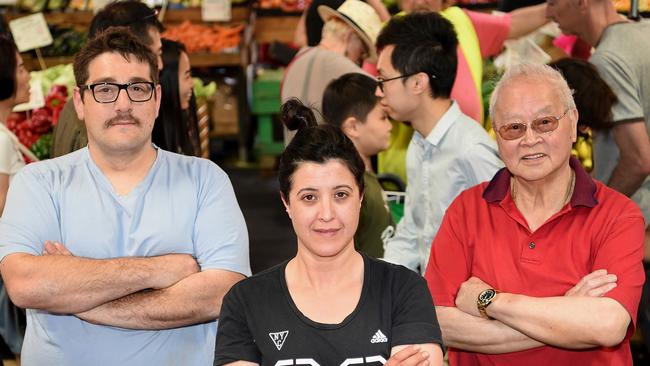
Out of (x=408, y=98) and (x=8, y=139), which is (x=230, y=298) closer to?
(x=408, y=98)

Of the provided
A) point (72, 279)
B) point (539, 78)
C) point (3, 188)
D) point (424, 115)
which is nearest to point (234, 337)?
point (72, 279)

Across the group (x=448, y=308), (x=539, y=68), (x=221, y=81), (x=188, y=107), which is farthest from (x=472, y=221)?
(x=221, y=81)

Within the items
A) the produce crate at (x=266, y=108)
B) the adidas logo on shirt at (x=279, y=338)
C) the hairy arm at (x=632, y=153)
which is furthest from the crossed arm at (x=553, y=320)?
the produce crate at (x=266, y=108)

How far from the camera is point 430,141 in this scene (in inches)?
139

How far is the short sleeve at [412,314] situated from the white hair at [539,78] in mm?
769

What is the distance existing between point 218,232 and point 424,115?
1.14 metres

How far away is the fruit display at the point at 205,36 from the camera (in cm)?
880

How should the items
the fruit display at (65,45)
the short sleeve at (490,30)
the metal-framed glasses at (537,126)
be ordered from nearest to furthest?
the metal-framed glasses at (537,126) < the short sleeve at (490,30) < the fruit display at (65,45)

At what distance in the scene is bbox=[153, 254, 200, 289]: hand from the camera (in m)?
2.75

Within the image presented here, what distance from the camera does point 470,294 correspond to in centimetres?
277

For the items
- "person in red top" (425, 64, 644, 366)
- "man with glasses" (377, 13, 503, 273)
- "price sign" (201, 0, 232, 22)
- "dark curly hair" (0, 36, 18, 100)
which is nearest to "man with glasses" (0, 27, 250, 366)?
"person in red top" (425, 64, 644, 366)

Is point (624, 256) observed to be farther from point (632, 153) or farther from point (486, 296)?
point (632, 153)

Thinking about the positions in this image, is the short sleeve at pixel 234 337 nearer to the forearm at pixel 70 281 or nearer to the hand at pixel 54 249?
the forearm at pixel 70 281

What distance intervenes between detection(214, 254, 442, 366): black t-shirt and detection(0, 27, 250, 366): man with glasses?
406 millimetres
